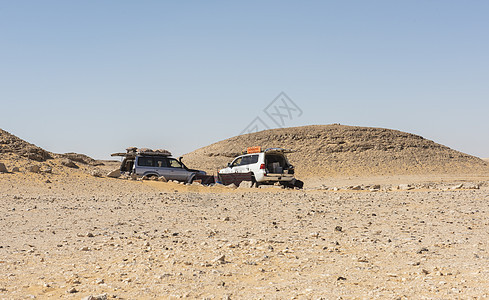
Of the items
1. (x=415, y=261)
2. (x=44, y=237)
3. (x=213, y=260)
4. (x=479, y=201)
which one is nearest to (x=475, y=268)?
(x=415, y=261)

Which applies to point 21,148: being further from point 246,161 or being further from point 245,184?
point 245,184

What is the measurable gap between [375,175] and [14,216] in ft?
162

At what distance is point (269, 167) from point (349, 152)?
4500 cm

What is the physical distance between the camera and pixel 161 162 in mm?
23500

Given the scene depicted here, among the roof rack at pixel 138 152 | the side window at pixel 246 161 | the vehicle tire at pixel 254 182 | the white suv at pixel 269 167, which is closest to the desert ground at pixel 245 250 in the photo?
the white suv at pixel 269 167

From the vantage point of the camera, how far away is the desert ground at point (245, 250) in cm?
530

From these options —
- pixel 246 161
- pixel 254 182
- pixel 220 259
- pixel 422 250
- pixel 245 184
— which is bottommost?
pixel 220 259

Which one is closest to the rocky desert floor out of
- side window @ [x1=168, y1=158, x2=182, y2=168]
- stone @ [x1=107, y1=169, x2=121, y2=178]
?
stone @ [x1=107, y1=169, x2=121, y2=178]

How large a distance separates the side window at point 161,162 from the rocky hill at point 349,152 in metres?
33.0

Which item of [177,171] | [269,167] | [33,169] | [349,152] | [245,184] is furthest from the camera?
[349,152]

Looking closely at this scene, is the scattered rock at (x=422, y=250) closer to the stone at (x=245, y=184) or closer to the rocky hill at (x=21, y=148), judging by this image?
the stone at (x=245, y=184)

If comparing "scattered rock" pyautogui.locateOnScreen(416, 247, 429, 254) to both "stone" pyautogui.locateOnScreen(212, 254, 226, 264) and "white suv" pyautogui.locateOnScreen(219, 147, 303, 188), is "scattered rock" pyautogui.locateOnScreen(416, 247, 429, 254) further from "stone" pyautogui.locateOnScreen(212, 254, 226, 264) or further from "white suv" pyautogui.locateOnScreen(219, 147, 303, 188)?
"white suv" pyautogui.locateOnScreen(219, 147, 303, 188)

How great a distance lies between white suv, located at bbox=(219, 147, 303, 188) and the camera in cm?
2127

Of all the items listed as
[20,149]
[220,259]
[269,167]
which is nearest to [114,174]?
[20,149]
